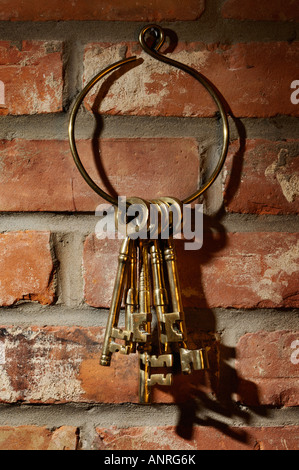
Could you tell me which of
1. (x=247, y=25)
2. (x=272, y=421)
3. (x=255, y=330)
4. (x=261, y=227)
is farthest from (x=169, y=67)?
(x=272, y=421)

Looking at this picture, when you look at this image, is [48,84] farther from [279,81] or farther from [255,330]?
[255,330]

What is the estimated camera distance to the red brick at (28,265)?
434 mm

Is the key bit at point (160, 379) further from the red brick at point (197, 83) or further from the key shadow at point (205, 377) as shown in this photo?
the red brick at point (197, 83)

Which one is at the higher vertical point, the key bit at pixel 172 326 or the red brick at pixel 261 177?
the red brick at pixel 261 177

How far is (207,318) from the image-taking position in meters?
0.44

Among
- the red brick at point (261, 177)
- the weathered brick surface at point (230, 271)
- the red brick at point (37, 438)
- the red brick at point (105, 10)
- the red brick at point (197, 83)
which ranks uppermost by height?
the red brick at point (105, 10)

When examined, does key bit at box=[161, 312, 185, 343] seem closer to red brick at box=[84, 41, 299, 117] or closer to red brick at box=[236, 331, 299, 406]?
red brick at box=[236, 331, 299, 406]

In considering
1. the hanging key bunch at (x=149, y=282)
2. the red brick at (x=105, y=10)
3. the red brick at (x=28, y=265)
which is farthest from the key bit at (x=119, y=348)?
the red brick at (x=105, y=10)

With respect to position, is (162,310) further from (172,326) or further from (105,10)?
(105,10)

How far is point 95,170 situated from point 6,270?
0.50 ft

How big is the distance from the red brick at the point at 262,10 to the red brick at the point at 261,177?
0.46 ft

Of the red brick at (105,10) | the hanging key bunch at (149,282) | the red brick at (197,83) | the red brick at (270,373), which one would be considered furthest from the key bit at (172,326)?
the red brick at (105,10)

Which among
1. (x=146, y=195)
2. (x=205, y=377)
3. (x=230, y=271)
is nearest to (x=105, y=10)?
(x=146, y=195)

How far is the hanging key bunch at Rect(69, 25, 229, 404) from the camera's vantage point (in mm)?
367
